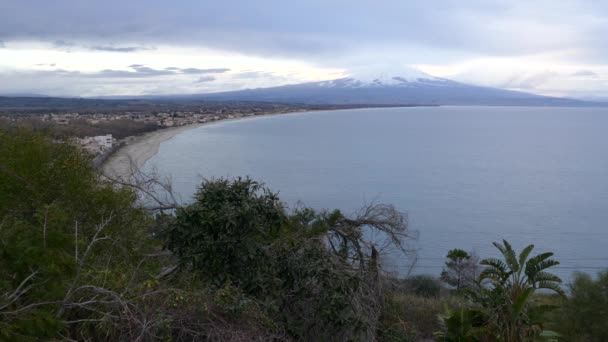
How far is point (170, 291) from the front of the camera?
6.36m

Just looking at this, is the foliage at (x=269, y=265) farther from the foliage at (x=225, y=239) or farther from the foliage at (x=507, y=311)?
the foliage at (x=507, y=311)

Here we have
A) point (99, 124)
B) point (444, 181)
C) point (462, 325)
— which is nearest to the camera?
point (462, 325)

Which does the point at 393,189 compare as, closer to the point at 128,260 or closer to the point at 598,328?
the point at 598,328

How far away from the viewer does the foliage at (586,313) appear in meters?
10.1

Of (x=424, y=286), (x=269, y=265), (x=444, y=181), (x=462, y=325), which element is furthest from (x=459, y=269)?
(x=444, y=181)

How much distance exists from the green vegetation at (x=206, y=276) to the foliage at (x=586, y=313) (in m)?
0.02

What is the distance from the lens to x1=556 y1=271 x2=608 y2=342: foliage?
33.0ft

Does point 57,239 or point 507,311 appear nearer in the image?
point 57,239

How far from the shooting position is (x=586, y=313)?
33.6 ft

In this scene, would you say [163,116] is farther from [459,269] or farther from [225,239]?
[225,239]

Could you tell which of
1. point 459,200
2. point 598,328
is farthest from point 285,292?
point 459,200

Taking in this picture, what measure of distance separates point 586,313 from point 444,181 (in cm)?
3408

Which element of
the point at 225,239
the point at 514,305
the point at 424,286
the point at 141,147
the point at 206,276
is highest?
the point at 225,239

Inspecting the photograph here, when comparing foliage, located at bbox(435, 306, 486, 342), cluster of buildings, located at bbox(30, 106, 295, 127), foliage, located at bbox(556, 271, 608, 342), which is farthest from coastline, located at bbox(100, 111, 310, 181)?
foliage, located at bbox(556, 271, 608, 342)
